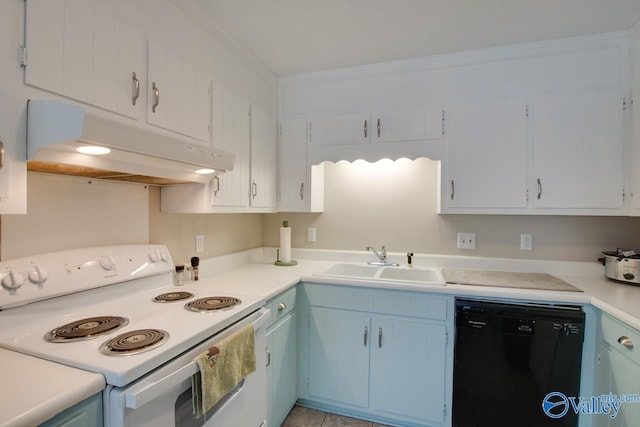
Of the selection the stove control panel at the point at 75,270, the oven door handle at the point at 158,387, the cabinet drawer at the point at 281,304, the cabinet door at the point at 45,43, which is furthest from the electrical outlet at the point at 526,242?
the cabinet door at the point at 45,43

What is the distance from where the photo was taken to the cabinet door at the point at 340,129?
225 centimetres

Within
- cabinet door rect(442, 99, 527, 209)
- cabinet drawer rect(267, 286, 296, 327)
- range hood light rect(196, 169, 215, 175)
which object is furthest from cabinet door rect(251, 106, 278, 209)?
cabinet door rect(442, 99, 527, 209)

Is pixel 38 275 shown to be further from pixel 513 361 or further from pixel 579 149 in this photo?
pixel 579 149

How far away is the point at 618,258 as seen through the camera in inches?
71.4

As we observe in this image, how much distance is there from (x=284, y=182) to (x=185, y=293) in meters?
1.20

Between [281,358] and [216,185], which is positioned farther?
[281,358]

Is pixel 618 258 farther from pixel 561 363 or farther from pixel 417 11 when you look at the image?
pixel 417 11

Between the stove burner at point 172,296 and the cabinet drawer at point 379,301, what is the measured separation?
0.76 metres

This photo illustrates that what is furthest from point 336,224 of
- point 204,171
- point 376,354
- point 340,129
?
point 204,171

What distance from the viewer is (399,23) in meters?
1.75

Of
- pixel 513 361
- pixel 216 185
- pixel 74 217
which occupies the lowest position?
pixel 513 361

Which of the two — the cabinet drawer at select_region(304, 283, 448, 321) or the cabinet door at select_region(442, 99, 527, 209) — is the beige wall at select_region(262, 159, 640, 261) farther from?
the cabinet drawer at select_region(304, 283, 448, 321)

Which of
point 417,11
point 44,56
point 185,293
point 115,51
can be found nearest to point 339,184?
point 417,11

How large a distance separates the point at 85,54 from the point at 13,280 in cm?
83
